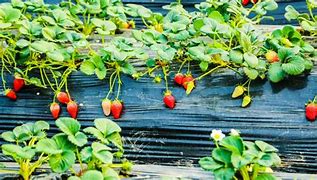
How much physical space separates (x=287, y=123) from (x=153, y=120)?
42 centimetres

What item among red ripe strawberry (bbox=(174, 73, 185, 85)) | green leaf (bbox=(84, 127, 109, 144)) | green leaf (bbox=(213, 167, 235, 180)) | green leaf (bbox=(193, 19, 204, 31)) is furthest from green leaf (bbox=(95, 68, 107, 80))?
green leaf (bbox=(213, 167, 235, 180))

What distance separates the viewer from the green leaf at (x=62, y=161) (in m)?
1.63

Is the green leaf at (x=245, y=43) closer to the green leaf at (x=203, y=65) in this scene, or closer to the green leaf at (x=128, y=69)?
the green leaf at (x=203, y=65)

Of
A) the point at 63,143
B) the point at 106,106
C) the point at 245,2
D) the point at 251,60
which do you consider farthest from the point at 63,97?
the point at 245,2

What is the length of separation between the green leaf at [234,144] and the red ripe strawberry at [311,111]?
0.47 m

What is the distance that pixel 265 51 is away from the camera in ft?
7.04

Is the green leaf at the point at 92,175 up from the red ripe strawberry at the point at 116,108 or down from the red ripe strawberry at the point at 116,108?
down

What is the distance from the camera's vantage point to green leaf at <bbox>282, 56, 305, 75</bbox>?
201 cm

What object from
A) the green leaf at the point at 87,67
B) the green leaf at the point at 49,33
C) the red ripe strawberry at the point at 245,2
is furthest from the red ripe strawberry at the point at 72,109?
the red ripe strawberry at the point at 245,2

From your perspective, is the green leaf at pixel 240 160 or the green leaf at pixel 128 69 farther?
the green leaf at pixel 128 69

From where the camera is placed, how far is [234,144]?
160 cm

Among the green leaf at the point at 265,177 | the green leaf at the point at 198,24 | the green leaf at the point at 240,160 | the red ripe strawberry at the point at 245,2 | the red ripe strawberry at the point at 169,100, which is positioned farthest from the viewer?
the red ripe strawberry at the point at 245,2

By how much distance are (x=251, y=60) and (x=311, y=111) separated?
239 mm

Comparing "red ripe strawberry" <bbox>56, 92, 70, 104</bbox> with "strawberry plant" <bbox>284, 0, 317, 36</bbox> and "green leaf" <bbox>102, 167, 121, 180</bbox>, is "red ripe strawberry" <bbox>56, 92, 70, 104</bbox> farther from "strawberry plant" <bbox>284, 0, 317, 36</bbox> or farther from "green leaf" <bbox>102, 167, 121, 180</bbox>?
"strawberry plant" <bbox>284, 0, 317, 36</bbox>
